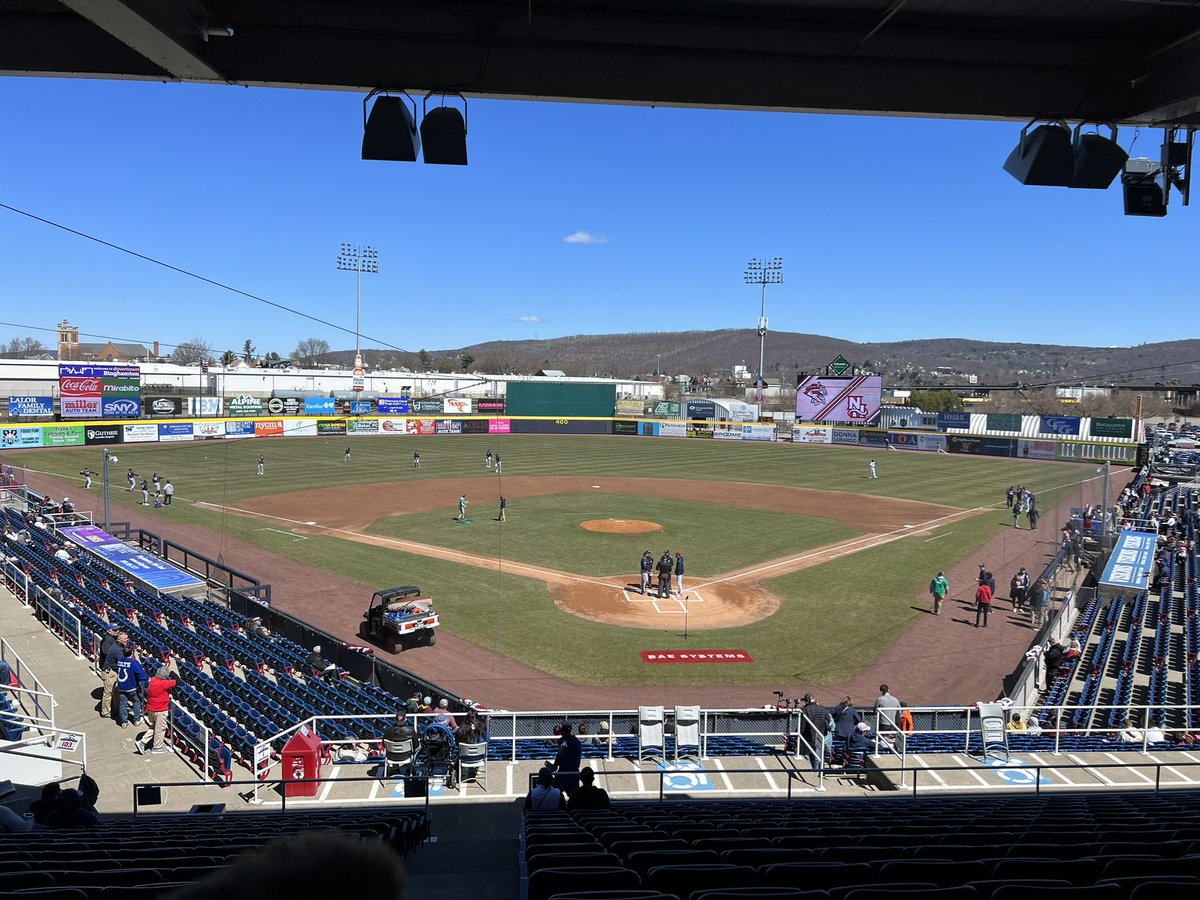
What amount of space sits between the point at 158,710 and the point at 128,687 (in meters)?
0.60

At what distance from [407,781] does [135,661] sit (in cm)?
603

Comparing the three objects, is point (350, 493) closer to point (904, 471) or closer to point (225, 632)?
point (225, 632)

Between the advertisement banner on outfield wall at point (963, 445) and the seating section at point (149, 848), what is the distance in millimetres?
69546

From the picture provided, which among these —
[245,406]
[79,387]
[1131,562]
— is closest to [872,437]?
[1131,562]

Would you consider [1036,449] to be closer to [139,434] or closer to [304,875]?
[304,875]

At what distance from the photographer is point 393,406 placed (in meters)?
77.7

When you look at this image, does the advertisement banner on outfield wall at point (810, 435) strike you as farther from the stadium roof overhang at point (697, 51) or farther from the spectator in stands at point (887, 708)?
the stadium roof overhang at point (697, 51)

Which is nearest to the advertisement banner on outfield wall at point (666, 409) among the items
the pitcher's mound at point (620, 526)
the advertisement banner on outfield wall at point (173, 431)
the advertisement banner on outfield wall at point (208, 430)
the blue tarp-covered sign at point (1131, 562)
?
the advertisement banner on outfield wall at point (208, 430)

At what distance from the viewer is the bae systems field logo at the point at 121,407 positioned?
182 ft

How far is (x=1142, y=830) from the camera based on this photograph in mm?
5066

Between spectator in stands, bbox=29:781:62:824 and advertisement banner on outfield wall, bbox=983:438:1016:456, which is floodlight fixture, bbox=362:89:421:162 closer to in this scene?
spectator in stands, bbox=29:781:62:824

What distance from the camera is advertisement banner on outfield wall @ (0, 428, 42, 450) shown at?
50.8 meters

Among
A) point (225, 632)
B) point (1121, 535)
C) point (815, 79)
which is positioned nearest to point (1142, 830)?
point (815, 79)

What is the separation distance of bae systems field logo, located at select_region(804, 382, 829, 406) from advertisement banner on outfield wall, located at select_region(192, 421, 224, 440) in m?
46.4
